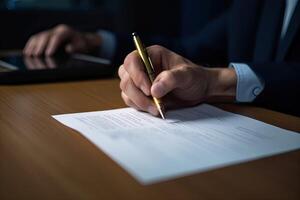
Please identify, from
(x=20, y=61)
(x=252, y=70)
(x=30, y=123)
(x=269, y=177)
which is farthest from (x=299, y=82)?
(x=20, y=61)

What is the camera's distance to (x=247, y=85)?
0.77 meters

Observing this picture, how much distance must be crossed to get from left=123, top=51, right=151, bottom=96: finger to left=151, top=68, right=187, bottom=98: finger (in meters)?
0.02

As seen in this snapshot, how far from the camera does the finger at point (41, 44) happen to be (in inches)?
48.1

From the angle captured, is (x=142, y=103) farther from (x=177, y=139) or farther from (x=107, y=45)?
(x=107, y=45)

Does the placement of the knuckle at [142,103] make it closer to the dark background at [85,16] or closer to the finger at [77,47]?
the finger at [77,47]

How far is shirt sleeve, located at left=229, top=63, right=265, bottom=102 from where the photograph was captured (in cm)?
76

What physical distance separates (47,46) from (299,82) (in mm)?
781

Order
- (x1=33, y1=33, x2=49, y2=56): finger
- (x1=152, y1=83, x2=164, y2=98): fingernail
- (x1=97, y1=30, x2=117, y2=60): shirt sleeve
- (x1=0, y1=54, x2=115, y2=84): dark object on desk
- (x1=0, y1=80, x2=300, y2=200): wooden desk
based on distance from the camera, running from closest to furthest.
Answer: (x1=0, y1=80, x2=300, y2=200): wooden desk → (x1=152, y1=83, x2=164, y2=98): fingernail → (x1=0, y1=54, x2=115, y2=84): dark object on desk → (x1=33, y1=33, x2=49, y2=56): finger → (x1=97, y1=30, x2=117, y2=60): shirt sleeve

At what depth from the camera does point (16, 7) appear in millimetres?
2156

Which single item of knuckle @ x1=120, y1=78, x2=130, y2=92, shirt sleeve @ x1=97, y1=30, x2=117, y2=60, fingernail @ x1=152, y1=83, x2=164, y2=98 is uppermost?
fingernail @ x1=152, y1=83, x2=164, y2=98

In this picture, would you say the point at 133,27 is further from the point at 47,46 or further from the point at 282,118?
the point at 282,118

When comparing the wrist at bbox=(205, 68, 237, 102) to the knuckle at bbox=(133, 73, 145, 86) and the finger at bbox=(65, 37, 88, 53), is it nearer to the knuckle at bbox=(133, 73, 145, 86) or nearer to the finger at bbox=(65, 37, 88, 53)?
the knuckle at bbox=(133, 73, 145, 86)

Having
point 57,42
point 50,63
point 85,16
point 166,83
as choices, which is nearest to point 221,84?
point 166,83

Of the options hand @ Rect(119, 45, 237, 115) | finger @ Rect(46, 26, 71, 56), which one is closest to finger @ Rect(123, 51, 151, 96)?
hand @ Rect(119, 45, 237, 115)
